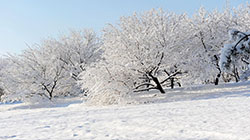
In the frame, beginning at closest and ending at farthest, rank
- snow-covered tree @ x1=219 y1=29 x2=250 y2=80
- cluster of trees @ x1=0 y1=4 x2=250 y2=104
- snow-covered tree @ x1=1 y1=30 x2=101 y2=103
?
1. snow-covered tree @ x1=219 y1=29 x2=250 y2=80
2. cluster of trees @ x1=0 y1=4 x2=250 y2=104
3. snow-covered tree @ x1=1 y1=30 x2=101 y2=103

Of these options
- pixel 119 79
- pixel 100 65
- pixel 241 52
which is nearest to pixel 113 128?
pixel 241 52

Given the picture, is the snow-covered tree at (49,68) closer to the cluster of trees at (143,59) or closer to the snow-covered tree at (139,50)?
the cluster of trees at (143,59)

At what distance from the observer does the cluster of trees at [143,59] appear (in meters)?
12.4

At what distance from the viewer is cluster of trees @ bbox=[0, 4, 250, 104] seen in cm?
1242

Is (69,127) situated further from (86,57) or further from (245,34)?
(86,57)

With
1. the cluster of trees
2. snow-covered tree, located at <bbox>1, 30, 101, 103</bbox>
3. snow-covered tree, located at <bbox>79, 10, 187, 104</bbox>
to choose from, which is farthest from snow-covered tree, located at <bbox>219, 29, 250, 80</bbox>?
snow-covered tree, located at <bbox>1, 30, 101, 103</bbox>

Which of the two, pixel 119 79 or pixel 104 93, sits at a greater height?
pixel 119 79

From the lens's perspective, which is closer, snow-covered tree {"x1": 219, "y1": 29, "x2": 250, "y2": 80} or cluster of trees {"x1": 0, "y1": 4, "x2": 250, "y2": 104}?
snow-covered tree {"x1": 219, "y1": 29, "x2": 250, "y2": 80}

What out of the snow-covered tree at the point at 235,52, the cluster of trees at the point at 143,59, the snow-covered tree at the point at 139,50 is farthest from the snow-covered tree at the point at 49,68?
the snow-covered tree at the point at 235,52

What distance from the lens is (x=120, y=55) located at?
13.6m

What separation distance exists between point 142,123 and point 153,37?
8.62 m

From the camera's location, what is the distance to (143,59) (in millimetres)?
12688

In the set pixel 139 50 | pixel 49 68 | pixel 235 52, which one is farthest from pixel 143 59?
pixel 49 68

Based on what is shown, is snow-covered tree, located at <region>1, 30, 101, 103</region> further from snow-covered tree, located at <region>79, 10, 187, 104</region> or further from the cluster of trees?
snow-covered tree, located at <region>79, 10, 187, 104</region>
